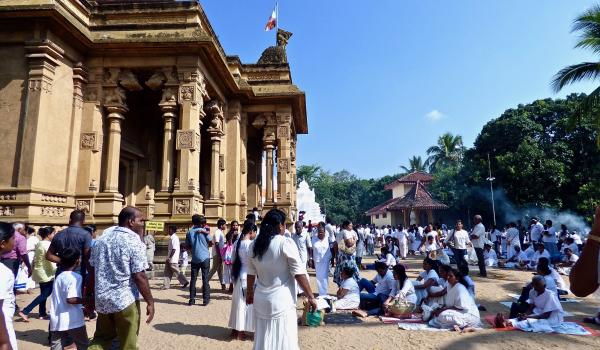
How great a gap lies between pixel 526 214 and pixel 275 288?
30.5 metres

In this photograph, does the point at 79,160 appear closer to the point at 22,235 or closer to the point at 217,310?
the point at 22,235

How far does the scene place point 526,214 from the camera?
28328mm

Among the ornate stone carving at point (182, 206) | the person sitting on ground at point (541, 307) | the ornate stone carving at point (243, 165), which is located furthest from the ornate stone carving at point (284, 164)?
the person sitting on ground at point (541, 307)

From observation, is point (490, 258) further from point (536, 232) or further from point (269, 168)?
point (269, 168)

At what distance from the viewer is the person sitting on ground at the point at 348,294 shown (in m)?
7.21

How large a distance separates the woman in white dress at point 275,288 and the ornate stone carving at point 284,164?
544 inches

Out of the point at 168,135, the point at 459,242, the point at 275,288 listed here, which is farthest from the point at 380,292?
the point at 168,135

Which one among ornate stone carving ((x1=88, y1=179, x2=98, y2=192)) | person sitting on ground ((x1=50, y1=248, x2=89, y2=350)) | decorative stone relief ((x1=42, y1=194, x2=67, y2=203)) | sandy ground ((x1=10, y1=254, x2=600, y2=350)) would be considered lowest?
sandy ground ((x1=10, y1=254, x2=600, y2=350))

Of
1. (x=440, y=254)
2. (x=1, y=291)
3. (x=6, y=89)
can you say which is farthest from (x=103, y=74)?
(x=440, y=254)

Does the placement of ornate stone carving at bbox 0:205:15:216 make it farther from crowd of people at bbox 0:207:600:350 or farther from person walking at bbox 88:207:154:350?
person walking at bbox 88:207:154:350

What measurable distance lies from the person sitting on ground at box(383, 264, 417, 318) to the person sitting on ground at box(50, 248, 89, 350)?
4.93 m

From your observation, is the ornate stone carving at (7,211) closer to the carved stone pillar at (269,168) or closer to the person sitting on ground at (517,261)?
the carved stone pillar at (269,168)

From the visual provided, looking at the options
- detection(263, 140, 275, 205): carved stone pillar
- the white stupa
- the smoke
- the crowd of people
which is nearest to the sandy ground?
the crowd of people

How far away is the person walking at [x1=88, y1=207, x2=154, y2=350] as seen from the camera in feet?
10.9
